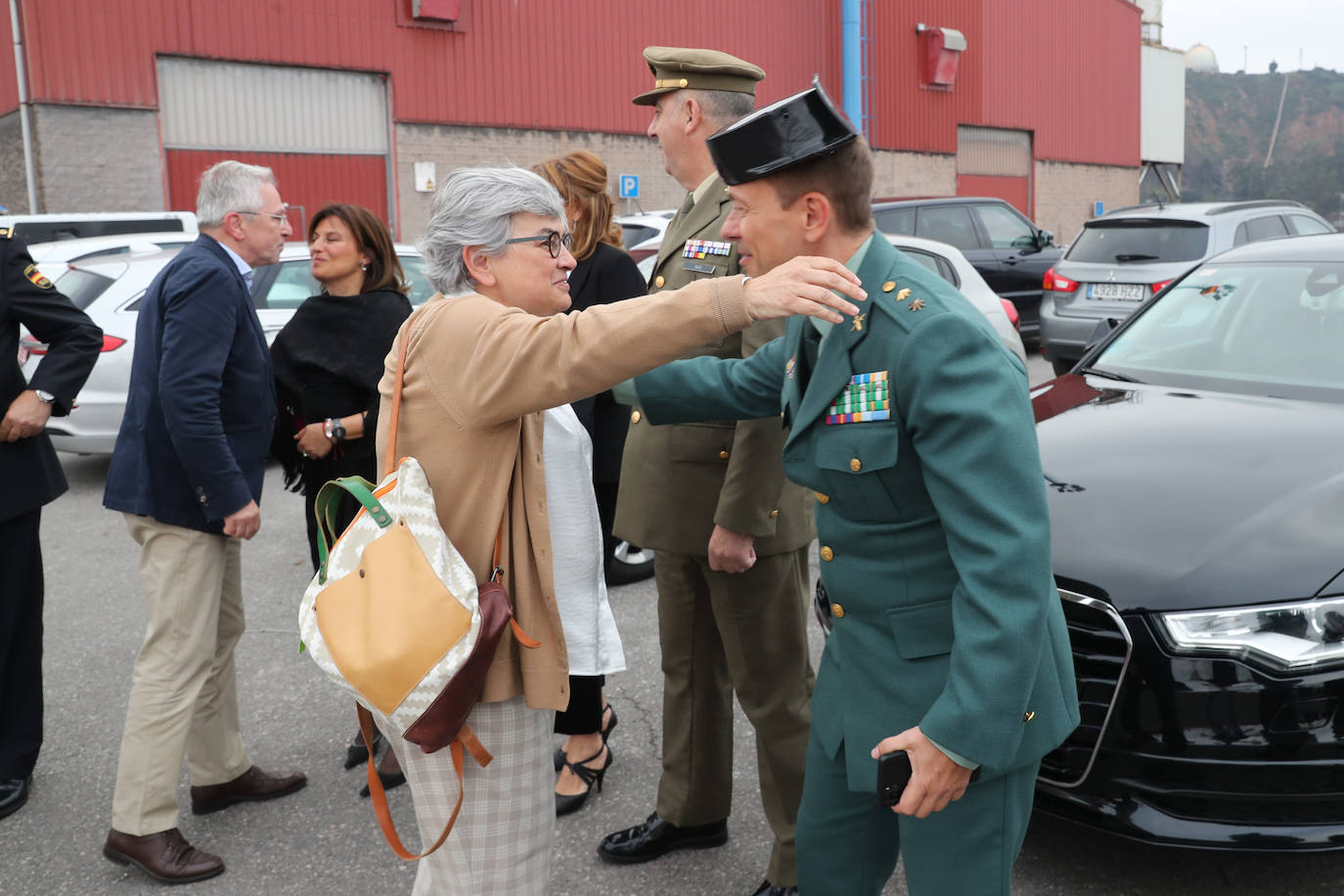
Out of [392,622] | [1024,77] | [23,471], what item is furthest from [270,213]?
[1024,77]

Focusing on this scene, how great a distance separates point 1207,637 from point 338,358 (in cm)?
270

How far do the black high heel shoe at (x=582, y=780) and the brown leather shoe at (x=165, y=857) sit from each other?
38.1 inches

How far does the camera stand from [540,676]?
2.24m

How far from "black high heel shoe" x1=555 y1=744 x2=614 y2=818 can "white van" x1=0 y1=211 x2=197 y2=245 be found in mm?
9601

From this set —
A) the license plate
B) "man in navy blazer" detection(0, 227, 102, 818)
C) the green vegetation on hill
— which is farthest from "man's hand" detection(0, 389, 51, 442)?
the green vegetation on hill

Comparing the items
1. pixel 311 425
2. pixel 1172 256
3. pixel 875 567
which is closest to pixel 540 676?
pixel 875 567

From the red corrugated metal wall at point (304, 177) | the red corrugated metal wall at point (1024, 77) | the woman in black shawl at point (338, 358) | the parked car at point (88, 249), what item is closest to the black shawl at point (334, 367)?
the woman in black shawl at point (338, 358)

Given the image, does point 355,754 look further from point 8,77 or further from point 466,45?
point 466,45

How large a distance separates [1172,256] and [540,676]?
392 inches

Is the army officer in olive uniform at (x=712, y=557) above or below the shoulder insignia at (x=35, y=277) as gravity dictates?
below

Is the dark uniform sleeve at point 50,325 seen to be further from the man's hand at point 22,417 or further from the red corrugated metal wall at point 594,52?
the red corrugated metal wall at point 594,52

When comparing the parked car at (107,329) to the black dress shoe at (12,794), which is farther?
the parked car at (107,329)

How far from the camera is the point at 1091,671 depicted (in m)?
2.80

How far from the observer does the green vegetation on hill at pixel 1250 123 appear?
72375 mm
